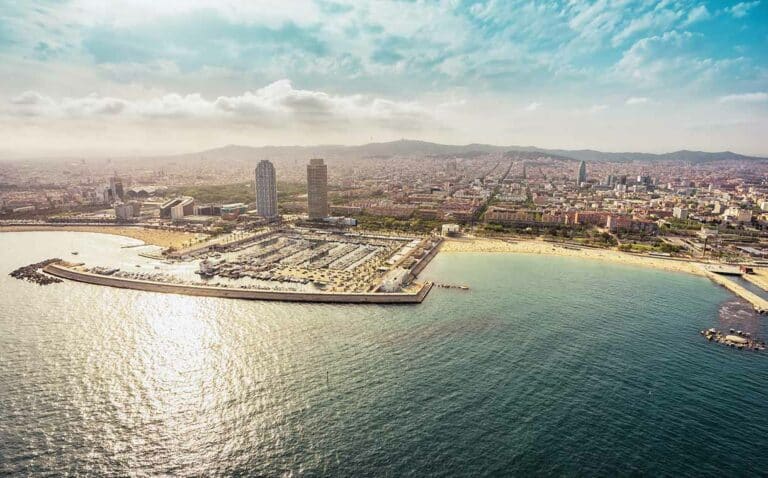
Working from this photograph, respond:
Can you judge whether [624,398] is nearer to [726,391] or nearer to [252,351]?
[726,391]

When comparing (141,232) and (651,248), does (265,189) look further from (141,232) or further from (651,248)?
(651,248)

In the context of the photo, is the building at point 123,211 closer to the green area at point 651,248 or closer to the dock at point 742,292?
the green area at point 651,248

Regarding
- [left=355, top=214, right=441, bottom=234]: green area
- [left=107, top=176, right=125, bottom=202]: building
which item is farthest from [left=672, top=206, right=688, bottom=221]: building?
[left=107, top=176, right=125, bottom=202]: building

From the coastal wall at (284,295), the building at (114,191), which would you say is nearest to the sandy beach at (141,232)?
the coastal wall at (284,295)

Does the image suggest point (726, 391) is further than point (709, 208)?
No

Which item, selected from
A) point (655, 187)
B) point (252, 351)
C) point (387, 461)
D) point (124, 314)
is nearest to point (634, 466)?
point (387, 461)
